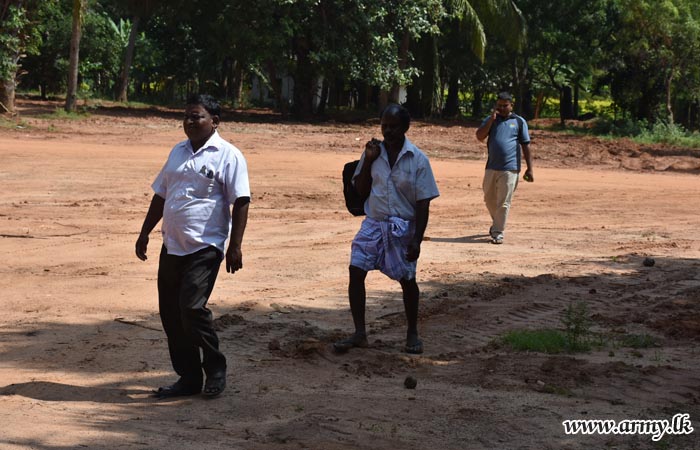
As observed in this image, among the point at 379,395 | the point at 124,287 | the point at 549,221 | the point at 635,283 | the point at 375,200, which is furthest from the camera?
the point at 549,221

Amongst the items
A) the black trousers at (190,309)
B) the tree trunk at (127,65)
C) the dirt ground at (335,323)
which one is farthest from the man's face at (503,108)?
the tree trunk at (127,65)

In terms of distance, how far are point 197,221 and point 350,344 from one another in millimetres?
1748

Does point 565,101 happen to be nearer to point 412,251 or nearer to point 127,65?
point 127,65

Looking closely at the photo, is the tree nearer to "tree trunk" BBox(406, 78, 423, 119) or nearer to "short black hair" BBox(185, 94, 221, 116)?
"tree trunk" BBox(406, 78, 423, 119)

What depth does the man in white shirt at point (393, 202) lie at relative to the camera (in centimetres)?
645

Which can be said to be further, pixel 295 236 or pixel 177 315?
pixel 295 236

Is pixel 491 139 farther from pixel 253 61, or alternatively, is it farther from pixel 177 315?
pixel 253 61

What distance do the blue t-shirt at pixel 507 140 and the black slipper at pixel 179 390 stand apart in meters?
6.61

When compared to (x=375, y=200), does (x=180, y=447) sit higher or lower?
lower

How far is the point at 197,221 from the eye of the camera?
537 centimetres

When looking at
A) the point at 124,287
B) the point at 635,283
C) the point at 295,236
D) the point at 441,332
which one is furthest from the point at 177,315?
the point at 295,236

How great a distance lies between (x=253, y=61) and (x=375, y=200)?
963 inches

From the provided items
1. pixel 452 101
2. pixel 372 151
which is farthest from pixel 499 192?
pixel 452 101

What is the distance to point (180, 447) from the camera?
4.64 m
